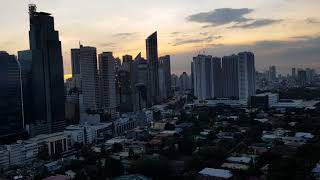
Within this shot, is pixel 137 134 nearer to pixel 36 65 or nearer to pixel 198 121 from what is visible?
pixel 198 121

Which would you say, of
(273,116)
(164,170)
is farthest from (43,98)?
(273,116)

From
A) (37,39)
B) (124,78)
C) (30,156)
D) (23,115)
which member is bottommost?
(30,156)

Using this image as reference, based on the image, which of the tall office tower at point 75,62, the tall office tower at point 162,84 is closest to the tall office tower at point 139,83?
the tall office tower at point 162,84

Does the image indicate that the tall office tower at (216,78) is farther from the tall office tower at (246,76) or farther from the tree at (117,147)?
the tree at (117,147)

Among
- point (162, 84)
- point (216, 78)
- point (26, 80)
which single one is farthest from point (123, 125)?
point (162, 84)

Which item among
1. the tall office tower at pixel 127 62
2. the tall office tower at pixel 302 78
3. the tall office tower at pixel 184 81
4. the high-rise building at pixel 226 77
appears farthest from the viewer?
the tall office tower at pixel 302 78

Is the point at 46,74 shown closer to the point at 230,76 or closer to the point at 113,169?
the point at 113,169
